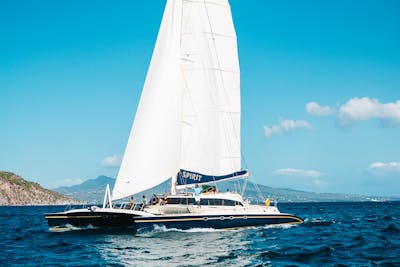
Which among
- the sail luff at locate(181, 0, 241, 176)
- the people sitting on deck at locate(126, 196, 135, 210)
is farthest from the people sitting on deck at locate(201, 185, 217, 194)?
the people sitting on deck at locate(126, 196, 135, 210)

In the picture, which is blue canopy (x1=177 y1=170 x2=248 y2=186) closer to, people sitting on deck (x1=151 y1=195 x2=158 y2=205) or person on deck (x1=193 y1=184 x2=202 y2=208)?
person on deck (x1=193 y1=184 x2=202 y2=208)

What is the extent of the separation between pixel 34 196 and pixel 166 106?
168828mm

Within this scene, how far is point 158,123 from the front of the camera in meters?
35.4

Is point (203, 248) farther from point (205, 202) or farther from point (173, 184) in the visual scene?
point (173, 184)

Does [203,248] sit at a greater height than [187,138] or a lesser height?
lesser

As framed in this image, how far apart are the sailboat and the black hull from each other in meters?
0.07

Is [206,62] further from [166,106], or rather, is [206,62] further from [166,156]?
[166,156]

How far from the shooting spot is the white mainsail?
115 ft

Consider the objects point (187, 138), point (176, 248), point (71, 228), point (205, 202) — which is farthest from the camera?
point (187, 138)

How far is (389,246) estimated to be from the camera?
2684 cm

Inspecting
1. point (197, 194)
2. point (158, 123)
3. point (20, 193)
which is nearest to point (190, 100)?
point (158, 123)

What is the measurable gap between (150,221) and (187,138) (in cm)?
812

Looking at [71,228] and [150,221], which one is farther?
[71,228]

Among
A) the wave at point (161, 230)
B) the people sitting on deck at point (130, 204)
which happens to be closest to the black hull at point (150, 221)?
the wave at point (161, 230)
